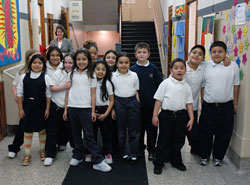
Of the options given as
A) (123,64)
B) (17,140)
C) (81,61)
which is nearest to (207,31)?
(123,64)

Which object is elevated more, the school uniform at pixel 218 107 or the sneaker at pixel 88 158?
the school uniform at pixel 218 107

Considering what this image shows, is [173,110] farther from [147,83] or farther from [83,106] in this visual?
[83,106]

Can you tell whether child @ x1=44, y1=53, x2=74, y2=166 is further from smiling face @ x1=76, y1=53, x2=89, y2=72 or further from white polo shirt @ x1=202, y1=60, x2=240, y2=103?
white polo shirt @ x1=202, y1=60, x2=240, y2=103

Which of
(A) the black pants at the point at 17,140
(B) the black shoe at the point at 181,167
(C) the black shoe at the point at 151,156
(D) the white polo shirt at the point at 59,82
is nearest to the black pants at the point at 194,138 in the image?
(B) the black shoe at the point at 181,167

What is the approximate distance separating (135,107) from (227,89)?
1.08 metres

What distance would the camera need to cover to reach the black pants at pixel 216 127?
318cm

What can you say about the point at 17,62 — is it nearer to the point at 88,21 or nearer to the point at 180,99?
the point at 180,99

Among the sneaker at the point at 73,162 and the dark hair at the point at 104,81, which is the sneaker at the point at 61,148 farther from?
the dark hair at the point at 104,81

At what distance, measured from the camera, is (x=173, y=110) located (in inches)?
119

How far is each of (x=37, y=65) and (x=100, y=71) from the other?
76cm

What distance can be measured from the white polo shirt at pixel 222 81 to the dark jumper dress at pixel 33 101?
6.52 ft

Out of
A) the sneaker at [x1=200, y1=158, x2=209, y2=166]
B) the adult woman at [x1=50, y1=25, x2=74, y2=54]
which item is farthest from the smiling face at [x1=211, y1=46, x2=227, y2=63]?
the adult woman at [x1=50, y1=25, x2=74, y2=54]

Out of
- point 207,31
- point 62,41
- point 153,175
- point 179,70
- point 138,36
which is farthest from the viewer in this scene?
point 138,36

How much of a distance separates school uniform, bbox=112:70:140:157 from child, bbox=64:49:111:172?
11.2 inches
